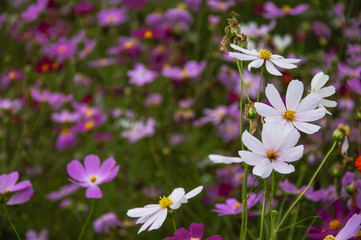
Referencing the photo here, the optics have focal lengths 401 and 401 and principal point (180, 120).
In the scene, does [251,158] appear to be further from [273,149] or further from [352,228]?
[352,228]

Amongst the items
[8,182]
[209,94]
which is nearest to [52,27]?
[209,94]

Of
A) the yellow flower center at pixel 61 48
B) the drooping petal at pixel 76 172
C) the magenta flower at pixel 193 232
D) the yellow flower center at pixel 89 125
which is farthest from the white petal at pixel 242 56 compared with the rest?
the yellow flower center at pixel 61 48

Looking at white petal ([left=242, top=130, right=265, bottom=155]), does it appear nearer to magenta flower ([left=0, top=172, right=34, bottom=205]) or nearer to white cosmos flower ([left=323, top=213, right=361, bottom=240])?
white cosmos flower ([left=323, top=213, right=361, bottom=240])

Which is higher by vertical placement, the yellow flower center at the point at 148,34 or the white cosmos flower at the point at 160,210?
the white cosmos flower at the point at 160,210

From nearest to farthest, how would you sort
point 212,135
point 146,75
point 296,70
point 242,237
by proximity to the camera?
point 242,237
point 296,70
point 146,75
point 212,135

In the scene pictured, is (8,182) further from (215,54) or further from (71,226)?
(215,54)

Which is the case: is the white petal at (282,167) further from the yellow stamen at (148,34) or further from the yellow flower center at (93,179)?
the yellow stamen at (148,34)
